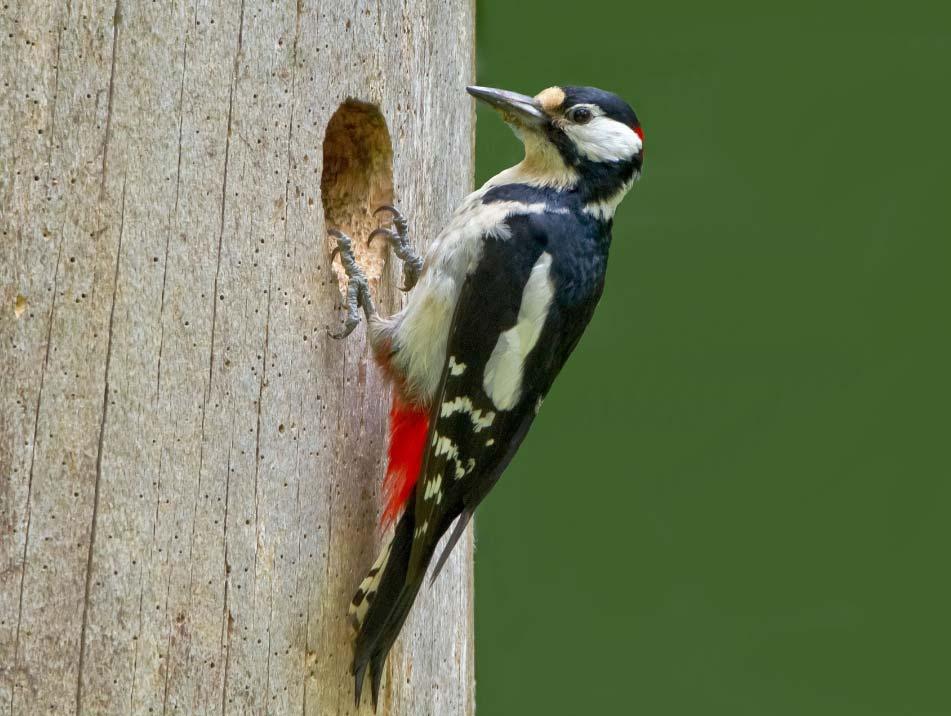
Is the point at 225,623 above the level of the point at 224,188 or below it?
below

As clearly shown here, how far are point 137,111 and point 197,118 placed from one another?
108 millimetres

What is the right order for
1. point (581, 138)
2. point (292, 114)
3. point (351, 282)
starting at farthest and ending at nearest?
point (581, 138)
point (351, 282)
point (292, 114)

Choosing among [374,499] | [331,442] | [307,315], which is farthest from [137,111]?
[374,499]

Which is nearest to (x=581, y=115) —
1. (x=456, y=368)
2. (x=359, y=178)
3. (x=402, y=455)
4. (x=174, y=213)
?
(x=359, y=178)

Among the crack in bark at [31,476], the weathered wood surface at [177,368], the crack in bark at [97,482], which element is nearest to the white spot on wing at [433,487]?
the weathered wood surface at [177,368]

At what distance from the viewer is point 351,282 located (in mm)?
2541

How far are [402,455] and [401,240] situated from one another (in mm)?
442

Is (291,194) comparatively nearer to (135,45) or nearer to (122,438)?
(135,45)

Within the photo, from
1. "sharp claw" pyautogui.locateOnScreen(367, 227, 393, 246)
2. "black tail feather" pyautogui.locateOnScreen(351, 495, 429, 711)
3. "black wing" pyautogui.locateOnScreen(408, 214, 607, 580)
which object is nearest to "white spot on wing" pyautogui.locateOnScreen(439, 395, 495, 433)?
"black wing" pyautogui.locateOnScreen(408, 214, 607, 580)

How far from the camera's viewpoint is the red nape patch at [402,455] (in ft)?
8.36

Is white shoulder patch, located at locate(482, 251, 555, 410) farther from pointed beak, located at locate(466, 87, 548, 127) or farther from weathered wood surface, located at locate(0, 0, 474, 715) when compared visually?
pointed beak, located at locate(466, 87, 548, 127)

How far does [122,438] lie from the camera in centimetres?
213

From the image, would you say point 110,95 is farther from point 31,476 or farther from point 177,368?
point 31,476

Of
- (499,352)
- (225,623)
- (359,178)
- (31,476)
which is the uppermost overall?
(359,178)
